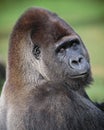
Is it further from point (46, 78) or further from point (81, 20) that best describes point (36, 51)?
point (81, 20)

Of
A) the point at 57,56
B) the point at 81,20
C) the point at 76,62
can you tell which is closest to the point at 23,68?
the point at 57,56

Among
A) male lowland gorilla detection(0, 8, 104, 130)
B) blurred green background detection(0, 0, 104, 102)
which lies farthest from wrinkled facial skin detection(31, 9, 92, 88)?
blurred green background detection(0, 0, 104, 102)

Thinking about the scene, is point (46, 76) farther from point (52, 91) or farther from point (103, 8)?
point (103, 8)

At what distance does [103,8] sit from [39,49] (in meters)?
10.9

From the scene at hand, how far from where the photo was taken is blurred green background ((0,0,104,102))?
1194cm

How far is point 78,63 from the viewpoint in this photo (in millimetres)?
6180

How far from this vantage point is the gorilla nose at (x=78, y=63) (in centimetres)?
615

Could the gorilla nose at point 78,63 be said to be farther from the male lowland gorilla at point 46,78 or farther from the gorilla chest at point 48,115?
the gorilla chest at point 48,115

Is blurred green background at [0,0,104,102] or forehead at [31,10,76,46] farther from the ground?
blurred green background at [0,0,104,102]

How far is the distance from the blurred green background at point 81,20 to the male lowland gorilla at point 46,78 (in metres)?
4.12

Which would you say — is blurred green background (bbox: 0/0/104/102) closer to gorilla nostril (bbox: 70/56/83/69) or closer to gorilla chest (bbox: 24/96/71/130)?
gorilla nostril (bbox: 70/56/83/69)

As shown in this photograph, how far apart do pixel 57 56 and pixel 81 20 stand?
30.6 ft

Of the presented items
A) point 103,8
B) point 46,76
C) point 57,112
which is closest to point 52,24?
point 46,76

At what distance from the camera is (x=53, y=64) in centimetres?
627
